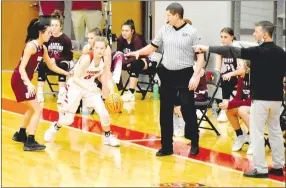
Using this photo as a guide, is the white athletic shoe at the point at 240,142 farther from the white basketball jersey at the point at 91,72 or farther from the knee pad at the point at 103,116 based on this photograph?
the white basketball jersey at the point at 91,72

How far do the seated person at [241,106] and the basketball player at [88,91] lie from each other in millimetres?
1536

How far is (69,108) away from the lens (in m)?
9.35

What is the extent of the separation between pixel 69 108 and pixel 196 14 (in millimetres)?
5277

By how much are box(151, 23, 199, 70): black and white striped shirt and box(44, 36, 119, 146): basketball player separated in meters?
0.99

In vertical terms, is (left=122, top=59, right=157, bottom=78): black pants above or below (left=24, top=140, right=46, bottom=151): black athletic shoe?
above

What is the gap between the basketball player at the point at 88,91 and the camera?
29.9 ft

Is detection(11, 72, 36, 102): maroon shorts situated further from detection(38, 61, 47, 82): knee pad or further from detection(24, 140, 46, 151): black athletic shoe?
detection(38, 61, 47, 82): knee pad

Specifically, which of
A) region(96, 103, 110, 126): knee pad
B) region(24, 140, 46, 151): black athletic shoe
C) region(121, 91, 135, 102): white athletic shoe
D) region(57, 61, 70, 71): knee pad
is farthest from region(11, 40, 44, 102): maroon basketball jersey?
region(121, 91, 135, 102): white athletic shoe

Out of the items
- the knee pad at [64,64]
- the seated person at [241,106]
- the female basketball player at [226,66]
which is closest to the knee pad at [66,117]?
the seated person at [241,106]

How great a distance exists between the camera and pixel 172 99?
853cm

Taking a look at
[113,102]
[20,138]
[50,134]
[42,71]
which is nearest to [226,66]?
[113,102]

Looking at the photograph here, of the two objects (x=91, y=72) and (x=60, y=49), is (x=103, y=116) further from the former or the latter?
(x=60, y=49)

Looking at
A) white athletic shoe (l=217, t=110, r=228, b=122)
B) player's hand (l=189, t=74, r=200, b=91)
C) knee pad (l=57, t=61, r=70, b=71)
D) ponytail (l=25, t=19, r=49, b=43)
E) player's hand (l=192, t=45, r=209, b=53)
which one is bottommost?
white athletic shoe (l=217, t=110, r=228, b=122)

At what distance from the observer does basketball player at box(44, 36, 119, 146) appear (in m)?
9.11
